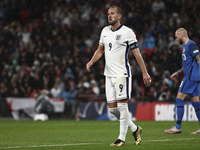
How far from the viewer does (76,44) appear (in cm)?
2002

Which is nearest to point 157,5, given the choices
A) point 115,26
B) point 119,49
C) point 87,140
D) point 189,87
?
point 189,87

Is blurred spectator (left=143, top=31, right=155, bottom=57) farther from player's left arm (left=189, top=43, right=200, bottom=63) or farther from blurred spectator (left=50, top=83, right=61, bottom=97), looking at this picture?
player's left arm (left=189, top=43, right=200, bottom=63)

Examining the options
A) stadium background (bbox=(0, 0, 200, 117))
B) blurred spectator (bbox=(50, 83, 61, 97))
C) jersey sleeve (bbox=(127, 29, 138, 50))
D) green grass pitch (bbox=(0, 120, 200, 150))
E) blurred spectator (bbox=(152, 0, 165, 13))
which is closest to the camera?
green grass pitch (bbox=(0, 120, 200, 150))

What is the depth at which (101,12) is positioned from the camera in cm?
2062

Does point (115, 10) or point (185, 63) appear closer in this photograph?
A: point (115, 10)

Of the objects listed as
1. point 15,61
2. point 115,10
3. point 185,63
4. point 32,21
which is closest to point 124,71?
point 115,10

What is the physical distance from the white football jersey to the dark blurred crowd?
30.5 feet

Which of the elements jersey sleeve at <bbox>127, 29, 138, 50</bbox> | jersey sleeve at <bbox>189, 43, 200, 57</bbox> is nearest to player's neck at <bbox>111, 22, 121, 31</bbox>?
jersey sleeve at <bbox>127, 29, 138, 50</bbox>

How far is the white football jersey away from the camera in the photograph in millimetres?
6754

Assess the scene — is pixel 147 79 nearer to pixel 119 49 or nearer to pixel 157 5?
pixel 119 49

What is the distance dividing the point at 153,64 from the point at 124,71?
1041 cm

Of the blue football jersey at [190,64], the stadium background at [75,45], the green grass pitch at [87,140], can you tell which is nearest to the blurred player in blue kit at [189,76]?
the blue football jersey at [190,64]

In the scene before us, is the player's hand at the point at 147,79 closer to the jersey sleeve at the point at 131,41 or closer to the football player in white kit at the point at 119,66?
the football player in white kit at the point at 119,66

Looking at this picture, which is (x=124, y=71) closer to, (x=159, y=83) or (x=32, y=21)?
(x=159, y=83)
